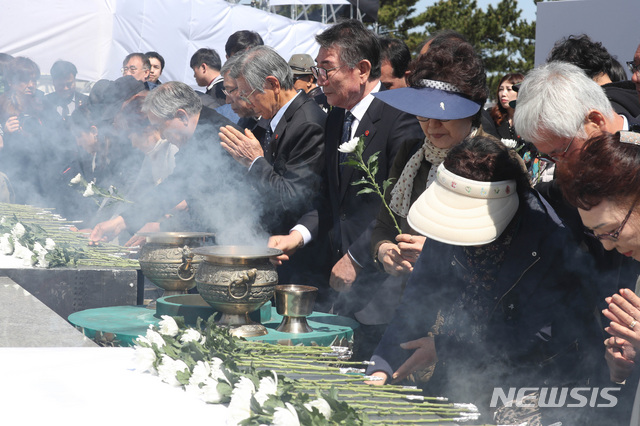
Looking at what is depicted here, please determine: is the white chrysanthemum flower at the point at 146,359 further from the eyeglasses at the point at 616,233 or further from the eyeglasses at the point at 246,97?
the eyeglasses at the point at 246,97

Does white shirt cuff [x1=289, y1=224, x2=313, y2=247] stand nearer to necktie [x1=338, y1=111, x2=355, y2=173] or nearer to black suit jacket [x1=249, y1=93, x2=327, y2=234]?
black suit jacket [x1=249, y1=93, x2=327, y2=234]

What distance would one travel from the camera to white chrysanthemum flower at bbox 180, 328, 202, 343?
2.59m

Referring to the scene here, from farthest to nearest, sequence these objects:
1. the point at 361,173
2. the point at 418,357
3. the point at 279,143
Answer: the point at 279,143
the point at 361,173
the point at 418,357

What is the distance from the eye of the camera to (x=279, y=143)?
443 cm

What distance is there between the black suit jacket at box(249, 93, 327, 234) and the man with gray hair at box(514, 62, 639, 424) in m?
1.59

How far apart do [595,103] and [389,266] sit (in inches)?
44.1

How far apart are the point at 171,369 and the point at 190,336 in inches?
10.3

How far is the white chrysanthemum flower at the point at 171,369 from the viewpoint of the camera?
2348 mm

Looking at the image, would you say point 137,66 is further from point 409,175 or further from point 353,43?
point 409,175

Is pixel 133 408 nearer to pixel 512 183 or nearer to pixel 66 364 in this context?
pixel 66 364

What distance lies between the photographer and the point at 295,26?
1549cm

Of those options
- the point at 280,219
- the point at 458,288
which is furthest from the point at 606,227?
the point at 280,219

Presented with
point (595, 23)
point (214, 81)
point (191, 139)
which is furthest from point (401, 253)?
point (214, 81)

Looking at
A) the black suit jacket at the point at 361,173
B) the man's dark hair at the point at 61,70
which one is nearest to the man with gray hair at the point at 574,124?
the black suit jacket at the point at 361,173
